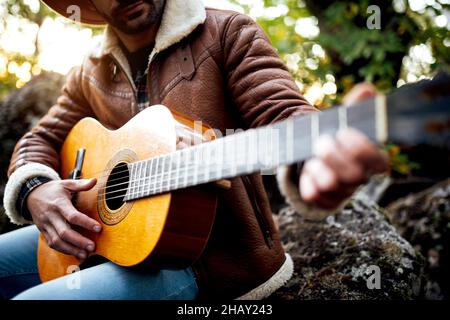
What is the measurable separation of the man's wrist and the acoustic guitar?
7.2 inches

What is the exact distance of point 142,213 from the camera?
135cm

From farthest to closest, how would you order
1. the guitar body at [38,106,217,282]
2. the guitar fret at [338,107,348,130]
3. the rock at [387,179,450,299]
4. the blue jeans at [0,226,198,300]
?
the rock at [387,179,450,299], the blue jeans at [0,226,198,300], the guitar body at [38,106,217,282], the guitar fret at [338,107,348,130]

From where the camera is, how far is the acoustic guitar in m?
0.80

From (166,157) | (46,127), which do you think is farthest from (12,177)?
(166,157)

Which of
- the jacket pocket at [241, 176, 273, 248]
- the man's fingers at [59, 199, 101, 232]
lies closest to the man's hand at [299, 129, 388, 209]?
the jacket pocket at [241, 176, 273, 248]

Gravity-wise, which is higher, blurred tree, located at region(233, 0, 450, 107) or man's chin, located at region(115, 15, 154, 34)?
man's chin, located at region(115, 15, 154, 34)

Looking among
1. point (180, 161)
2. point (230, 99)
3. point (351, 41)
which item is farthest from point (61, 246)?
point (351, 41)

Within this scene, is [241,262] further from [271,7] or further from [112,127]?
[271,7]

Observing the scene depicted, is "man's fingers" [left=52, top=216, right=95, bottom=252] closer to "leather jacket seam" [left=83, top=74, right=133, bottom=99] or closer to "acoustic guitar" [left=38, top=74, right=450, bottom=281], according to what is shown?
"acoustic guitar" [left=38, top=74, right=450, bottom=281]

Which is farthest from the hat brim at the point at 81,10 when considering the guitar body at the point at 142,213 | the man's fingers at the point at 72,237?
the man's fingers at the point at 72,237

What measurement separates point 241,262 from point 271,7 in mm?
4223

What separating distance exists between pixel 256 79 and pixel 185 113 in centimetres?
36

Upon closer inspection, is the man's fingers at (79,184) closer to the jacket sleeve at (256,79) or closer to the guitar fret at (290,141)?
the jacket sleeve at (256,79)

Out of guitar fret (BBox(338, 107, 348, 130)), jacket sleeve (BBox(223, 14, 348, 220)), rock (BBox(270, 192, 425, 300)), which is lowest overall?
rock (BBox(270, 192, 425, 300))
